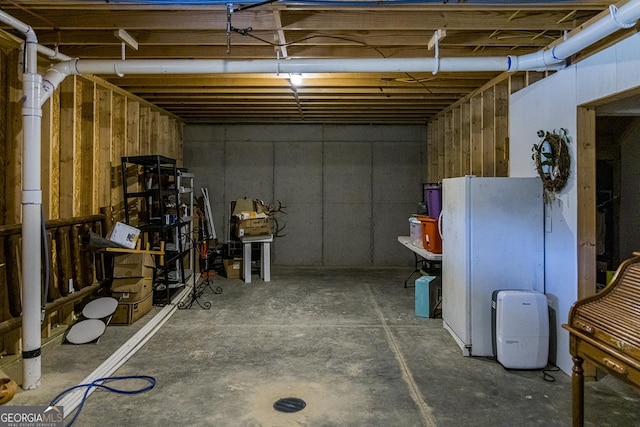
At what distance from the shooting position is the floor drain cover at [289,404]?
2.70 meters

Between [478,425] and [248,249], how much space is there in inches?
185

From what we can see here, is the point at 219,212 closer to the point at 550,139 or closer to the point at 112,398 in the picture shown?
the point at 112,398

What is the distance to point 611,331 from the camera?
6.68 feet

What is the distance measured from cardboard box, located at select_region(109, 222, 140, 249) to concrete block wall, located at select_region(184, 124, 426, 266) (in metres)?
3.25

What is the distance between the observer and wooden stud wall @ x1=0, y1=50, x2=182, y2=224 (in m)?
3.56

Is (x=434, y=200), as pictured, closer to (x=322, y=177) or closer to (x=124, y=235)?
(x=322, y=177)

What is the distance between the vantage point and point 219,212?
7902 mm

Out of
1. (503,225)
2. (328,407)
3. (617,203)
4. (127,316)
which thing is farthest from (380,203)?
(328,407)

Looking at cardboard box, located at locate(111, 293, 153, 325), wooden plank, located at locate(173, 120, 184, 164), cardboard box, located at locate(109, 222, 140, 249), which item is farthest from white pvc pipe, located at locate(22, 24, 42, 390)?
wooden plank, located at locate(173, 120, 184, 164)

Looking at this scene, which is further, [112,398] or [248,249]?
[248,249]

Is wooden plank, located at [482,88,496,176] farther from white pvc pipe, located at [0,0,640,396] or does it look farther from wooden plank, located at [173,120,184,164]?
wooden plank, located at [173,120,184,164]

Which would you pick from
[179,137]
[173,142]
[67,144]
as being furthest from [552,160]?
[179,137]

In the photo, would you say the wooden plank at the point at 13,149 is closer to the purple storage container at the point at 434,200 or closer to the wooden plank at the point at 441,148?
the purple storage container at the point at 434,200

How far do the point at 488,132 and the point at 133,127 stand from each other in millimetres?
4732
